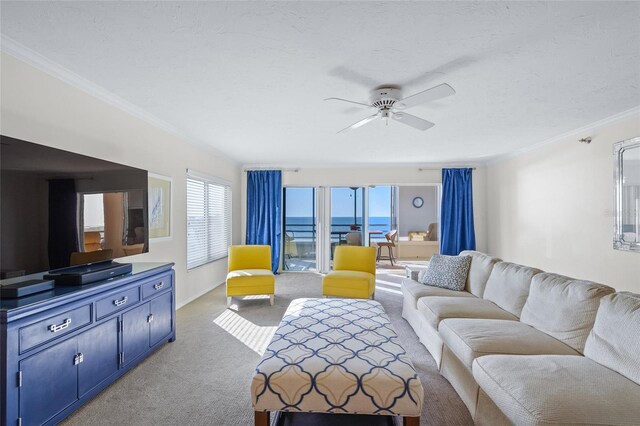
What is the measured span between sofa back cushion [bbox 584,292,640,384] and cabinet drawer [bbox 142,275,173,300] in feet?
10.4

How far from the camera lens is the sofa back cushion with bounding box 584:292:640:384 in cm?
154

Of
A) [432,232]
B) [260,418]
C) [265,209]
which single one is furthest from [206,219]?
[432,232]

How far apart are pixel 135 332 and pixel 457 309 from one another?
268cm

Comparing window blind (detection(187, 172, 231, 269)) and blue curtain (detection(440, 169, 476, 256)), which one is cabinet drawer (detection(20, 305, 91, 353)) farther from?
blue curtain (detection(440, 169, 476, 256))

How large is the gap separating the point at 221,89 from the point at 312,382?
2.31 meters

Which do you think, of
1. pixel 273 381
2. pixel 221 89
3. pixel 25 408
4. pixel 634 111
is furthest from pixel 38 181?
pixel 634 111

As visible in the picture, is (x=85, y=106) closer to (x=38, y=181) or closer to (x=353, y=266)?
(x=38, y=181)

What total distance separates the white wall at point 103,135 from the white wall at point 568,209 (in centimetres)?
507

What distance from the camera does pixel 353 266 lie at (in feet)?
14.9

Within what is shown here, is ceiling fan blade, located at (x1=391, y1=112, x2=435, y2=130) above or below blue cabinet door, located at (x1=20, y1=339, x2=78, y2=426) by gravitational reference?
above

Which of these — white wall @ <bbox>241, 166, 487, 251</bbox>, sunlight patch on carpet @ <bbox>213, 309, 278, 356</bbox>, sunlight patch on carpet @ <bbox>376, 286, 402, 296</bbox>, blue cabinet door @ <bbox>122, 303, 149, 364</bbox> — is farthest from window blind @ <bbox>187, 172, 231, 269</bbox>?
sunlight patch on carpet @ <bbox>376, 286, 402, 296</bbox>

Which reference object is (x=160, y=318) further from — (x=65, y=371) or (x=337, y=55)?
(x=337, y=55)

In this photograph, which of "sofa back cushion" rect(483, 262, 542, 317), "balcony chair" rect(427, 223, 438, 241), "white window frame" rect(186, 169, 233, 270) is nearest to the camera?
"sofa back cushion" rect(483, 262, 542, 317)

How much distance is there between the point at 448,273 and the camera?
136 inches
